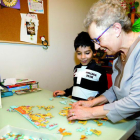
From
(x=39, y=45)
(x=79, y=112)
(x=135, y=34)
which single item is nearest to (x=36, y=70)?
(x=39, y=45)

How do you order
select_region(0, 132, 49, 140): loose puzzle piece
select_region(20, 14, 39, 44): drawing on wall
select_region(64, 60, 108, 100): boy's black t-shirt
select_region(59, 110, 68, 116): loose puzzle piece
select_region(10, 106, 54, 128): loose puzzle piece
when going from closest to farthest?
select_region(0, 132, 49, 140): loose puzzle piece → select_region(10, 106, 54, 128): loose puzzle piece → select_region(59, 110, 68, 116): loose puzzle piece → select_region(64, 60, 108, 100): boy's black t-shirt → select_region(20, 14, 39, 44): drawing on wall

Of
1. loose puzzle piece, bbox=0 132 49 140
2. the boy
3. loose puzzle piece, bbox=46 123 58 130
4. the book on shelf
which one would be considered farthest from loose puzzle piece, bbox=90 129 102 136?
the book on shelf

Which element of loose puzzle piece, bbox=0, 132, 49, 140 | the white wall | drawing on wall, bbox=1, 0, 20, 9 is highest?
drawing on wall, bbox=1, 0, 20, 9

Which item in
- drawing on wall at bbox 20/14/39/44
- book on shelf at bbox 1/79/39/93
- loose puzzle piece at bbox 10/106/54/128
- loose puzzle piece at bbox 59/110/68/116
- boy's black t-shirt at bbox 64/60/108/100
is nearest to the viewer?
loose puzzle piece at bbox 10/106/54/128

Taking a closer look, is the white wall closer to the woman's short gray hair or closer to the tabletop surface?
the tabletop surface

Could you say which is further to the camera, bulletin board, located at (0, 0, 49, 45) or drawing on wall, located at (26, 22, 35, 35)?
drawing on wall, located at (26, 22, 35, 35)

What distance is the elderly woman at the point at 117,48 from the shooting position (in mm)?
750

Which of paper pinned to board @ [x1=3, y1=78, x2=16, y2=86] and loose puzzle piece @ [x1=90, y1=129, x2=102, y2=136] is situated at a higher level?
paper pinned to board @ [x1=3, y1=78, x2=16, y2=86]

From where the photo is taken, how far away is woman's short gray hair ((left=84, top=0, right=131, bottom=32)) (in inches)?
33.1

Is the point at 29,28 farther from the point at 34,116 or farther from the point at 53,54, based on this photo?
the point at 34,116

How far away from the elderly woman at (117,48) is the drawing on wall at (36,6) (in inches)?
38.1

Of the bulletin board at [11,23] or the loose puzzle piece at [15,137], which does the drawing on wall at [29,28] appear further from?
the loose puzzle piece at [15,137]

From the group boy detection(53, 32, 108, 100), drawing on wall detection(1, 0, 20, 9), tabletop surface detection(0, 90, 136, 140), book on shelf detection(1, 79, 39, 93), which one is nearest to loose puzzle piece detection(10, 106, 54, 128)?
tabletop surface detection(0, 90, 136, 140)

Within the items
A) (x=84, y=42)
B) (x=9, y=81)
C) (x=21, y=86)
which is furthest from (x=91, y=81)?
(x=9, y=81)
